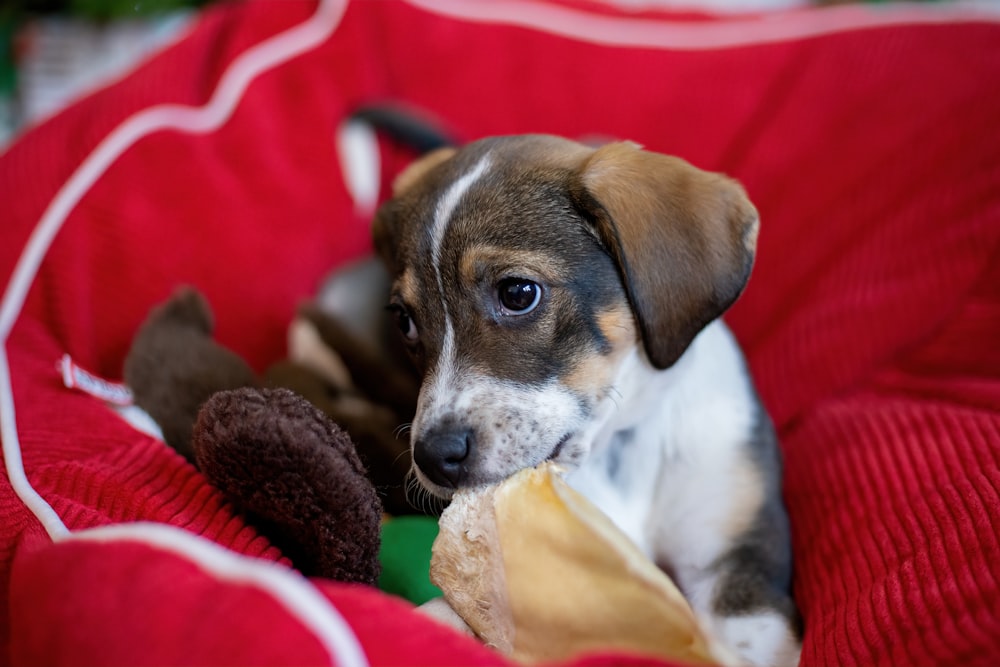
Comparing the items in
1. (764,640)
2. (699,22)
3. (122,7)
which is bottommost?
(764,640)

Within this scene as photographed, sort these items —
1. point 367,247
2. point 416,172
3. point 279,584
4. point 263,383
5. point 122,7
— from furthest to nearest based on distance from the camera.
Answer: point 122,7
point 367,247
point 416,172
point 263,383
point 279,584

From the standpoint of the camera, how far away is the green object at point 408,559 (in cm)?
160

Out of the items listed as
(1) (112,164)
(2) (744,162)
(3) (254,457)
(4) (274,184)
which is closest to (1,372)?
(1) (112,164)

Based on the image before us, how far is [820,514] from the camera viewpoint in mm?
1872

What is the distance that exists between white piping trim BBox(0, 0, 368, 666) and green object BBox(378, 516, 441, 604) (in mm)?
394

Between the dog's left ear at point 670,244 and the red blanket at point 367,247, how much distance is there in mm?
569

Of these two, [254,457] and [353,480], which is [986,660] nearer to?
[353,480]

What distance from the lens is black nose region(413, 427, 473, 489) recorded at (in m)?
1.44

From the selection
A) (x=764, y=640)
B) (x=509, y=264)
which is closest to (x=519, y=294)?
(x=509, y=264)

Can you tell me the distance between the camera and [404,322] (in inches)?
69.6

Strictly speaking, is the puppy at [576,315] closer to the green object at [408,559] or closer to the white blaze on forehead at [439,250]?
the white blaze on forehead at [439,250]

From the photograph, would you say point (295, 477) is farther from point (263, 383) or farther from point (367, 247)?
point (367, 247)

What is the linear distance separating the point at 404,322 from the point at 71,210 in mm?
1023

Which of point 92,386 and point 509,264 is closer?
point 509,264
